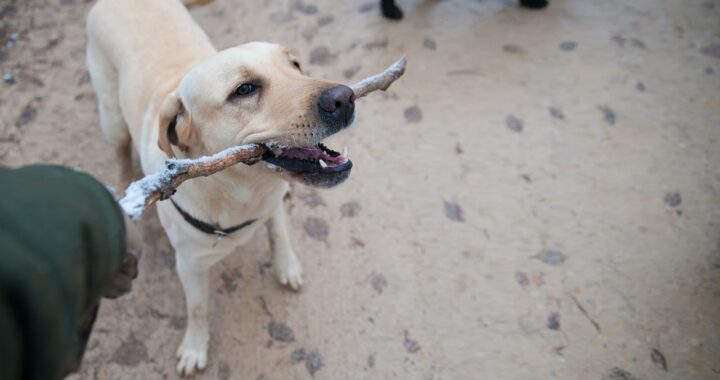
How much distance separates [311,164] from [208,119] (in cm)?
44

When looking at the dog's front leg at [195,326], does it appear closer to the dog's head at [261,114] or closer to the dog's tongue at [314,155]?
the dog's head at [261,114]

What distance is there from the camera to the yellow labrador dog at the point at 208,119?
1.86 meters

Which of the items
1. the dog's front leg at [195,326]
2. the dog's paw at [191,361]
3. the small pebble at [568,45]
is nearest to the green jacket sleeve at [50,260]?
the dog's front leg at [195,326]

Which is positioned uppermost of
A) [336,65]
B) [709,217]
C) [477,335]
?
[336,65]

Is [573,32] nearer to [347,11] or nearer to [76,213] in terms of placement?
[347,11]

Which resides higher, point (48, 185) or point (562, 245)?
point (48, 185)

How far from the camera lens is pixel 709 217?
3076mm

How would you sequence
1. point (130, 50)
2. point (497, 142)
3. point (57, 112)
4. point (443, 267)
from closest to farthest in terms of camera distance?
point (130, 50) < point (443, 267) < point (497, 142) < point (57, 112)

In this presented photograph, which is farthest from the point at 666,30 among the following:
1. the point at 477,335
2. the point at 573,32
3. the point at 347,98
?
the point at 347,98

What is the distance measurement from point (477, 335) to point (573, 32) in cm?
282

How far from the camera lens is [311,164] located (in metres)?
1.96

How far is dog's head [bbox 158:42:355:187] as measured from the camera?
182 cm


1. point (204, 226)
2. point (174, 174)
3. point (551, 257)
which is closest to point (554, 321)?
point (551, 257)

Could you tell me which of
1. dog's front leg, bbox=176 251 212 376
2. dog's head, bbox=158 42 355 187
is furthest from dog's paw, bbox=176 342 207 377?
dog's head, bbox=158 42 355 187
